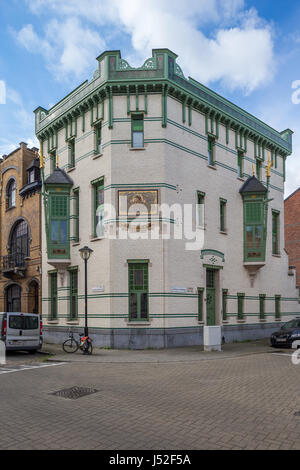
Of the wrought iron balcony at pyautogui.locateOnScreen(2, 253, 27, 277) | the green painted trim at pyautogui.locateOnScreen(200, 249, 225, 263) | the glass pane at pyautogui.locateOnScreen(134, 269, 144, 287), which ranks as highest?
the green painted trim at pyautogui.locateOnScreen(200, 249, 225, 263)

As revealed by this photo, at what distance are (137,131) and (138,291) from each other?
733cm

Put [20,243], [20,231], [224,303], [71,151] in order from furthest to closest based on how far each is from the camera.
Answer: [20,231], [20,243], [71,151], [224,303]

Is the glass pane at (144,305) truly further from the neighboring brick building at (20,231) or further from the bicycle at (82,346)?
the neighboring brick building at (20,231)

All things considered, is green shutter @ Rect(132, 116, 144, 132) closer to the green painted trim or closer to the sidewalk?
the green painted trim

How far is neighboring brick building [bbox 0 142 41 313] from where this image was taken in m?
24.8

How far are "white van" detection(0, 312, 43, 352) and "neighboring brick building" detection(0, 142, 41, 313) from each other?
636 cm

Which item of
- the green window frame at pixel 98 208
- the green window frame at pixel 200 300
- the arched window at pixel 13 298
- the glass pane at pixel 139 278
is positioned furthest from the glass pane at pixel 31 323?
the arched window at pixel 13 298

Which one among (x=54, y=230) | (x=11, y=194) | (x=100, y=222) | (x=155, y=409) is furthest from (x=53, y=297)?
(x=155, y=409)

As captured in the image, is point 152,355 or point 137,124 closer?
point 152,355

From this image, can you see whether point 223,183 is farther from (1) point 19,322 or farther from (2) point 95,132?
(1) point 19,322

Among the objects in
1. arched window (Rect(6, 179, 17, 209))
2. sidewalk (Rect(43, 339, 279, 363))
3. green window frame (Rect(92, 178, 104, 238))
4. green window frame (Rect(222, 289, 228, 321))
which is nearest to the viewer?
sidewalk (Rect(43, 339, 279, 363))

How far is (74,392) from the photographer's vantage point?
375 inches

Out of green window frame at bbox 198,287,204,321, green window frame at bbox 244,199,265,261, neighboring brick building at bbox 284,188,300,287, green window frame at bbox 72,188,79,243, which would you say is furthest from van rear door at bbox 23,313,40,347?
neighboring brick building at bbox 284,188,300,287

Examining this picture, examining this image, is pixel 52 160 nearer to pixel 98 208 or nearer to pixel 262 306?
pixel 98 208
